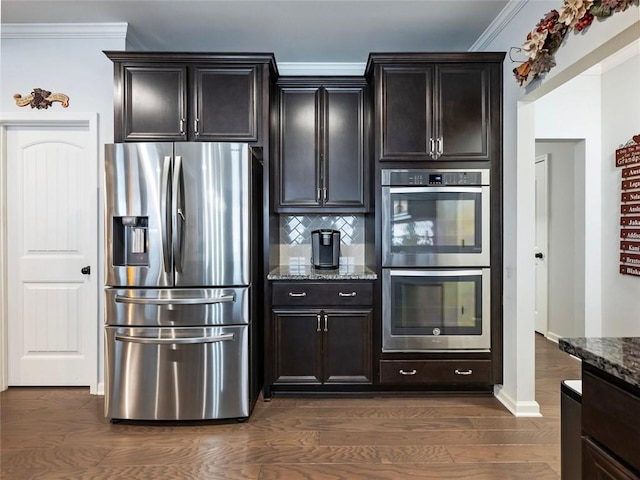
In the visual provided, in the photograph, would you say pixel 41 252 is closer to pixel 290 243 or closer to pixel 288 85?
pixel 290 243

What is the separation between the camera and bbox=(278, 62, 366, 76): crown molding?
3.45 m

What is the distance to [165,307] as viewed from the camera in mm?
2414

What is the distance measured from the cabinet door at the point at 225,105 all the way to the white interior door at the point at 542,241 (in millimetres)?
3479

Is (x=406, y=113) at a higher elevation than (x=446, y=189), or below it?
higher

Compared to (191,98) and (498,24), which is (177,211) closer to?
(191,98)

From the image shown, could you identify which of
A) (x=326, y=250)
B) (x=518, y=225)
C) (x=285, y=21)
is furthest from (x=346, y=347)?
(x=285, y=21)

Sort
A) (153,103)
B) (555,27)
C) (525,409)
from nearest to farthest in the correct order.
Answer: (555,27) < (525,409) < (153,103)

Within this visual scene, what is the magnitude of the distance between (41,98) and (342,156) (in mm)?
2352

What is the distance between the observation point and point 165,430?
2434 millimetres

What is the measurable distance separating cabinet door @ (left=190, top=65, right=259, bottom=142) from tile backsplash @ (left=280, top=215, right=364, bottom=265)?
97cm

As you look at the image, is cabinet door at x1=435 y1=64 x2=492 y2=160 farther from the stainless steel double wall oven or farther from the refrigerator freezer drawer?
the refrigerator freezer drawer

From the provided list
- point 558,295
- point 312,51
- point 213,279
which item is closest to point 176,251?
point 213,279

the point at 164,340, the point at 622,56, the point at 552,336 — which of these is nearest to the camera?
the point at 164,340

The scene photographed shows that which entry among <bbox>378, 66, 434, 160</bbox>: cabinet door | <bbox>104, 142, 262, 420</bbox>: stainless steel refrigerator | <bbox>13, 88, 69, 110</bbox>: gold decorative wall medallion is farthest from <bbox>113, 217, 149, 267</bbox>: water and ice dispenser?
<bbox>378, 66, 434, 160</bbox>: cabinet door
